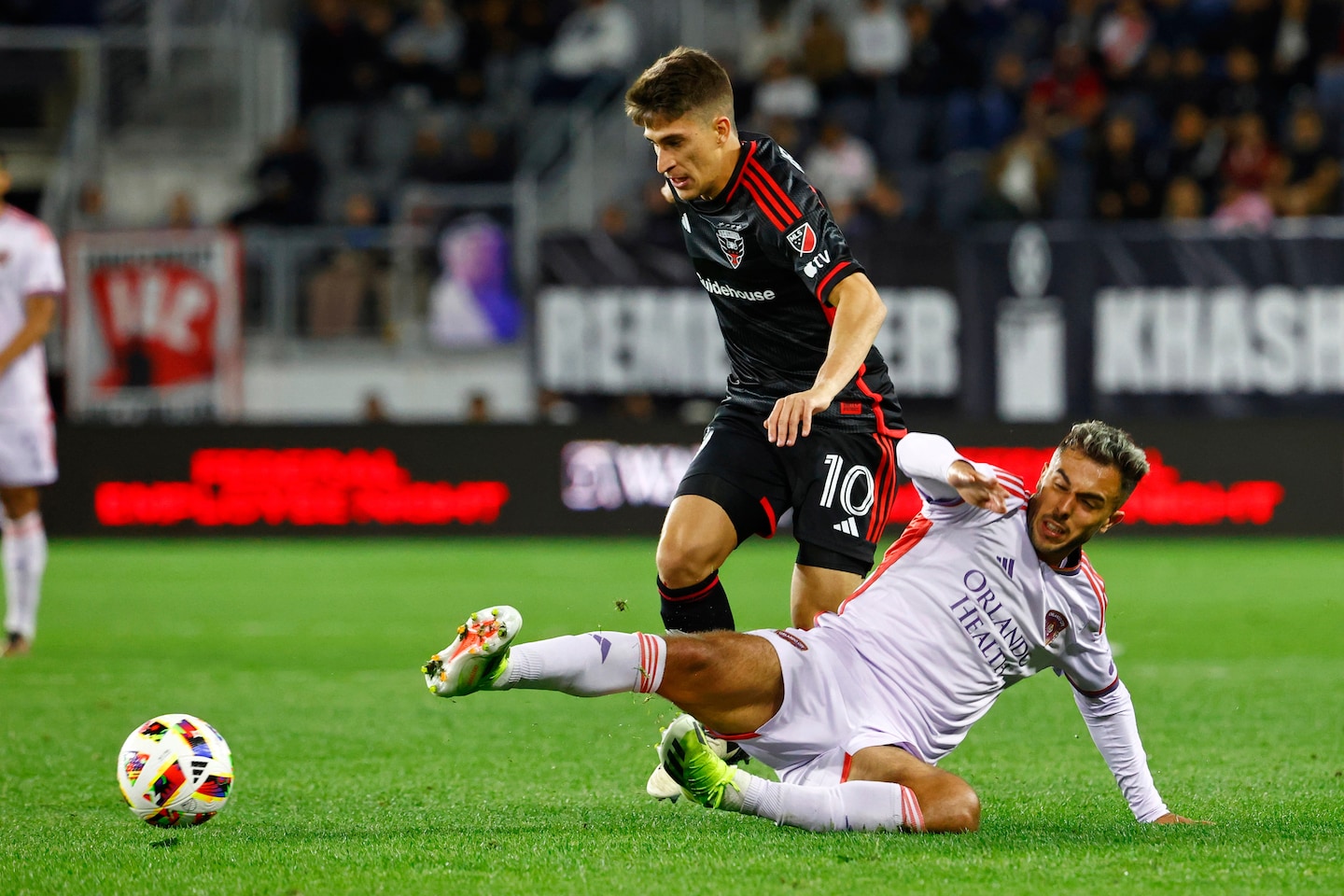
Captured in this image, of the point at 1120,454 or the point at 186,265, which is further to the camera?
the point at 186,265

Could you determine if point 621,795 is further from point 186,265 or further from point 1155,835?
point 186,265

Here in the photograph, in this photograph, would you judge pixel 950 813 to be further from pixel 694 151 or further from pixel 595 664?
pixel 694 151

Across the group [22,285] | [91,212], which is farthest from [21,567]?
[91,212]

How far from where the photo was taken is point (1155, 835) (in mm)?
4664

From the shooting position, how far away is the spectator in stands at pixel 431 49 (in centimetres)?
1980

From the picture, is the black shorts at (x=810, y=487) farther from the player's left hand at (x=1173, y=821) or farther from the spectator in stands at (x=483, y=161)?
the spectator in stands at (x=483, y=161)

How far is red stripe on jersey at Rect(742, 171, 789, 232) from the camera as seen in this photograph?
538 cm

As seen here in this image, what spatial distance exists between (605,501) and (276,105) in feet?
23.3

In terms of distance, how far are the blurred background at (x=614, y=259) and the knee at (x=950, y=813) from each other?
10.8 meters

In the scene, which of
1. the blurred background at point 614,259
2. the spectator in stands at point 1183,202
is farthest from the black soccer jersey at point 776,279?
the spectator in stands at point 1183,202

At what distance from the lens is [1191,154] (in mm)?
17406

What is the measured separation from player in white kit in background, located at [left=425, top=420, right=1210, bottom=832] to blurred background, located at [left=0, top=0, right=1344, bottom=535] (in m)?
10.4

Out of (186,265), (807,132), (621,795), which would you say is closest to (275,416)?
(186,265)

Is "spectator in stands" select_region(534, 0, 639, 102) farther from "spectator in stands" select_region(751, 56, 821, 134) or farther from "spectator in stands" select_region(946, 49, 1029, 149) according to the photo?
"spectator in stands" select_region(946, 49, 1029, 149)
